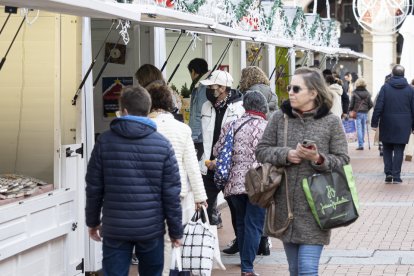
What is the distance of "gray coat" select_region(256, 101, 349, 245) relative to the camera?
656 cm

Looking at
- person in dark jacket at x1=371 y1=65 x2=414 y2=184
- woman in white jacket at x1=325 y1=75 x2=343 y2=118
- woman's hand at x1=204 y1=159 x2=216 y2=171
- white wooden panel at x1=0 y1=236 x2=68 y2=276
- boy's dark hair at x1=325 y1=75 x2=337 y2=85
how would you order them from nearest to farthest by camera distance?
white wooden panel at x1=0 y1=236 x2=68 y2=276 → woman's hand at x1=204 y1=159 x2=216 y2=171 → person in dark jacket at x1=371 y1=65 x2=414 y2=184 → woman in white jacket at x1=325 y1=75 x2=343 y2=118 → boy's dark hair at x1=325 y1=75 x2=337 y2=85

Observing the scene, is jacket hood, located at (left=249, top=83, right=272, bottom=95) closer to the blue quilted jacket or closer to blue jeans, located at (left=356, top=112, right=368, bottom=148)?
the blue quilted jacket

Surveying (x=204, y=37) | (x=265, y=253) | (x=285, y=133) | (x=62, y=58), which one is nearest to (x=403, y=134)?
(x=204, y=37)

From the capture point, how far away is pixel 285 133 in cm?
670

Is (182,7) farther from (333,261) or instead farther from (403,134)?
(403,134)

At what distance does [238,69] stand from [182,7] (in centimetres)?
573

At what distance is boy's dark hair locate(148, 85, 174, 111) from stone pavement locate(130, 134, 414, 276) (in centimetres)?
206

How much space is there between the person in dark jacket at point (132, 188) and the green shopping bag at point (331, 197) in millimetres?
825

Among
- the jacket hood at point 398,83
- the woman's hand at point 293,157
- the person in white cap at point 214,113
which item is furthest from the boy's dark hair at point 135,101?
the jacket hood at point 398,83

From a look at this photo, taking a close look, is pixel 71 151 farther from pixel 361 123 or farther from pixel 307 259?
pixel 361 123

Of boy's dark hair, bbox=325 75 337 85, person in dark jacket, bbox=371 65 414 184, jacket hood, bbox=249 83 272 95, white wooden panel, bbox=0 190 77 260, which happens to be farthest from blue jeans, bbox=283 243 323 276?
boy's dark hair, bbox=325 75 337 85

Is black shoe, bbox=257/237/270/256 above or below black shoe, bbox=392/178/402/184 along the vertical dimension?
below

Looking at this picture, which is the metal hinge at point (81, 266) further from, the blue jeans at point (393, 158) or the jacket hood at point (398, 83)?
the jacket hood at point (398, 83)

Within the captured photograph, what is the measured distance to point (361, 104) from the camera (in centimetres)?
2461
